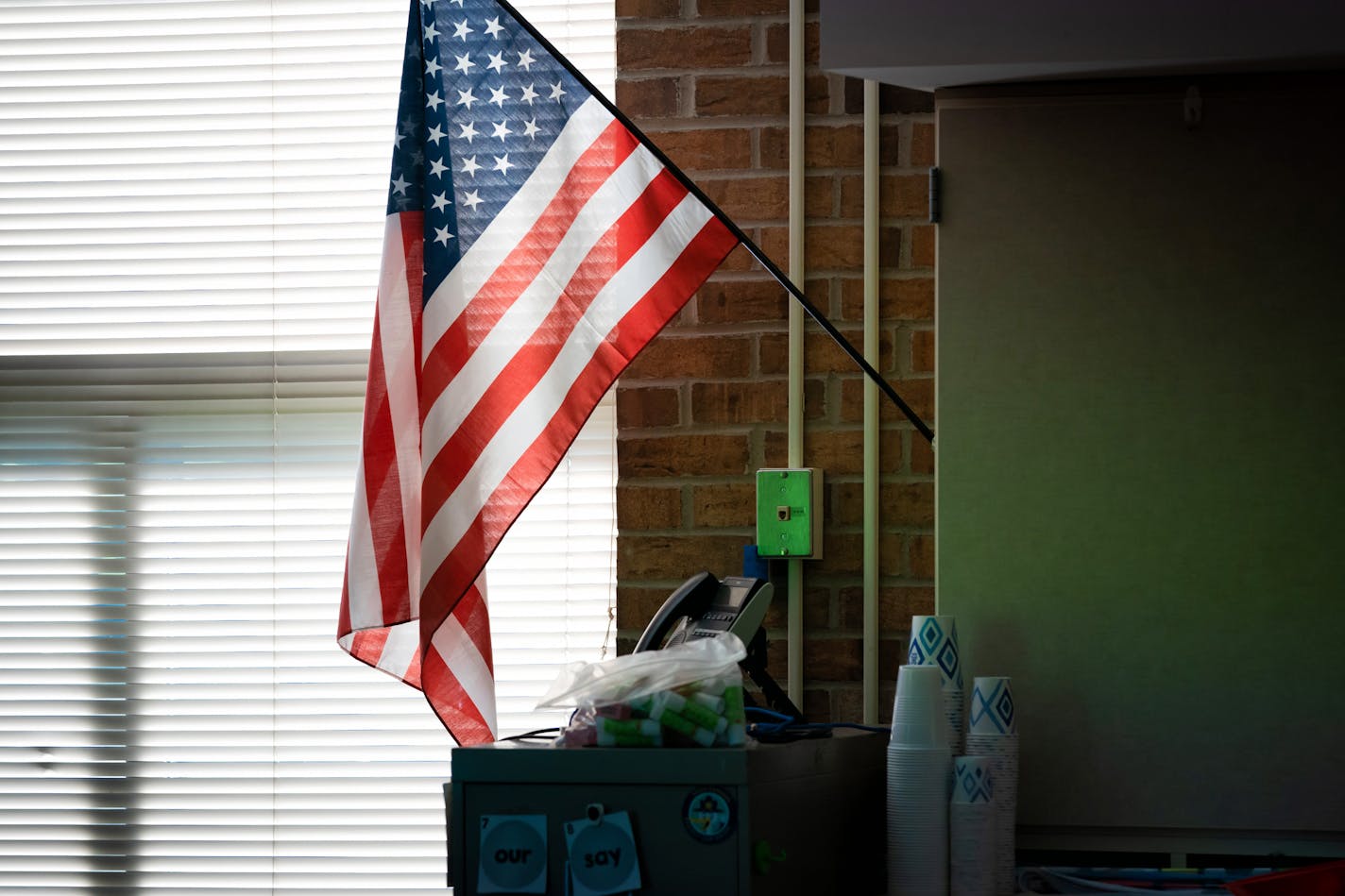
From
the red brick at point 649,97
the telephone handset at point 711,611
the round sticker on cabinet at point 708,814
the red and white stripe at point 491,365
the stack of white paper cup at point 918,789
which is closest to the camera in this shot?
the round sticker on cabinet at point 708,814

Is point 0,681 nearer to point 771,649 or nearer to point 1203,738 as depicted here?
point 771,649

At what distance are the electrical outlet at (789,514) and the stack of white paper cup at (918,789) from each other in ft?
1.67

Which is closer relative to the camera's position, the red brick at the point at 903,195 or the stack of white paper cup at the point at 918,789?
the stack of white paper cup at the point at 918,789

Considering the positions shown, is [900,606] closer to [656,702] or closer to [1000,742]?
[1000,742]

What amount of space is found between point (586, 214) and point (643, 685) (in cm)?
77

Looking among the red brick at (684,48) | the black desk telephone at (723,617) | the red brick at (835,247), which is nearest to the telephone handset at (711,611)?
the black desk telephone at (723,617)

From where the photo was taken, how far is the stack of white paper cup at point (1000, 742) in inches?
58.0

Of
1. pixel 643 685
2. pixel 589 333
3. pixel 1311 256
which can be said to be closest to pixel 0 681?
pixel 589 333

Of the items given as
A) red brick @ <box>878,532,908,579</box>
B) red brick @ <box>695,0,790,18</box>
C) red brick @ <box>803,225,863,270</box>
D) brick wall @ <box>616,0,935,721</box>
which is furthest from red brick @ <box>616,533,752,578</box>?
red brick @ <box>695,0,790,18</box>

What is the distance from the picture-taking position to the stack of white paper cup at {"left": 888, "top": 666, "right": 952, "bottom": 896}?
142 cm

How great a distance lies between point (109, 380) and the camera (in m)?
2.22

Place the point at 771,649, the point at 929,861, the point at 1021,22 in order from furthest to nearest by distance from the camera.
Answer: the point at 771,649
the point at 1021,22
the point at 929,861

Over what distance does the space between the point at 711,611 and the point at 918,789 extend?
34 centimetres

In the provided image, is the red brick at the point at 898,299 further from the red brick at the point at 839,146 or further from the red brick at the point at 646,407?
the red brick at the point at 646,407
